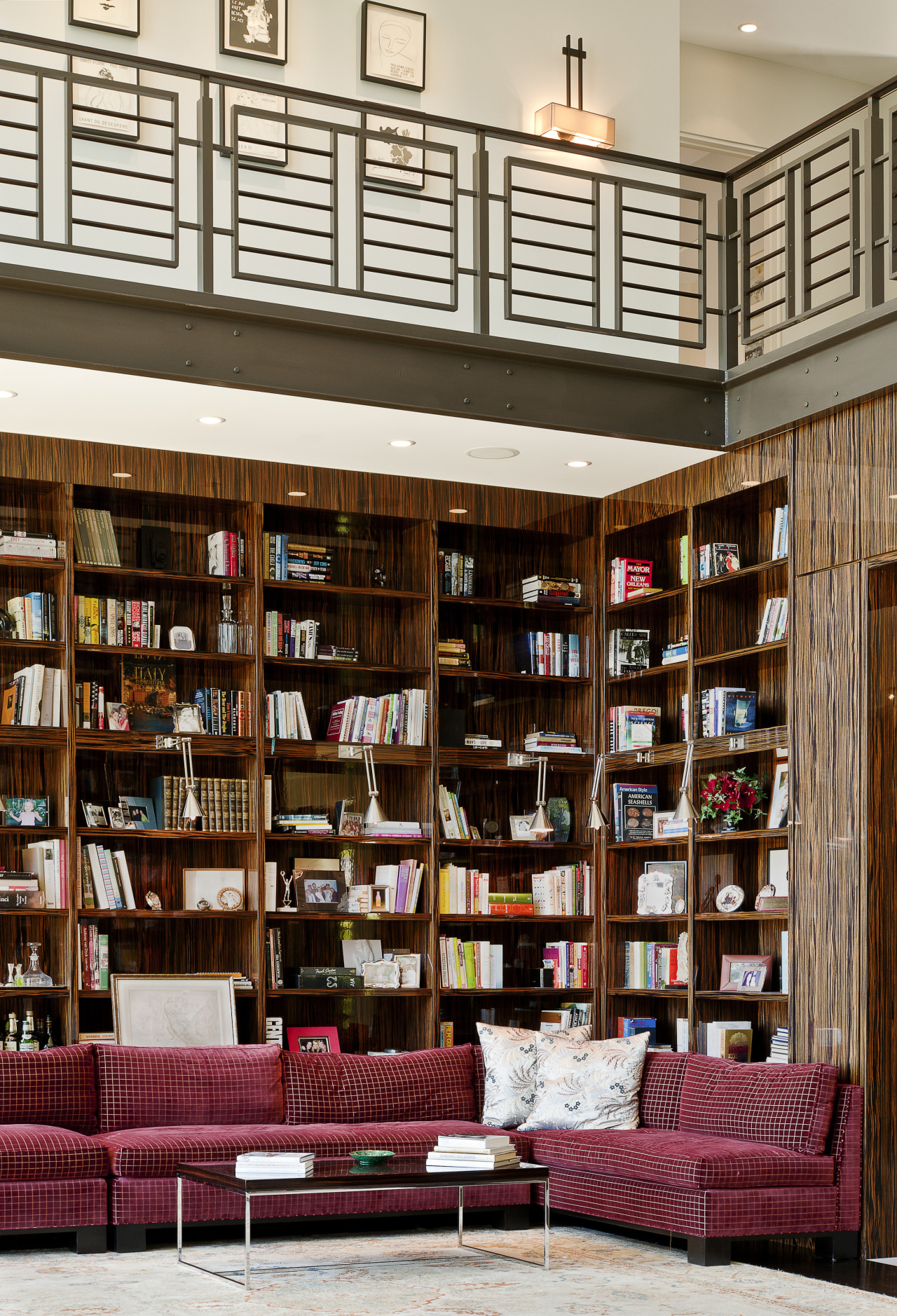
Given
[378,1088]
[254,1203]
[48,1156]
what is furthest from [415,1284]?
[378,1088]

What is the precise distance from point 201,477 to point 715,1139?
371cm

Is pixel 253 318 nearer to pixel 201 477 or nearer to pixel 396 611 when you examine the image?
pixel 201 477

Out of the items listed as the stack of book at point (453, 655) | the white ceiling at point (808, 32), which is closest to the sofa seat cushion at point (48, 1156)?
the stack of book at point (453, 655)

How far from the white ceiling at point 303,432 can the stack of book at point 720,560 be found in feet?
1.45

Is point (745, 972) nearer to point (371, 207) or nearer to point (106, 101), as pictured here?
point (371, 207)

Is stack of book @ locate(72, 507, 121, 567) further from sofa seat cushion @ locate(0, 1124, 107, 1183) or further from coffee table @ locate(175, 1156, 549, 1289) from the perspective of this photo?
coffee table @ locate(175, 1156, 549, 1289)

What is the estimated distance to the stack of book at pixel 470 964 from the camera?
7.68 metres

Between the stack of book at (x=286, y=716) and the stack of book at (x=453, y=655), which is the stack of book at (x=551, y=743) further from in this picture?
the stack of book at (x=286, y=716)

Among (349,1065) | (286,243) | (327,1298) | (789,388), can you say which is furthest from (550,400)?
(327,1298)

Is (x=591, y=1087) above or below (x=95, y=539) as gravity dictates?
below

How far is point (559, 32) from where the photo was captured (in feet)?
26.0

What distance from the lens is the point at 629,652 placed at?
7.95 m

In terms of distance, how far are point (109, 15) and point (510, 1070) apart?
496cm

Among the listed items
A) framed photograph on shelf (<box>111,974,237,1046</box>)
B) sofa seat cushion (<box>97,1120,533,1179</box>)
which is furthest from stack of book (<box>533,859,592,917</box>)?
framed photograph on shelf (<box>111,974,237,1046</box>)
